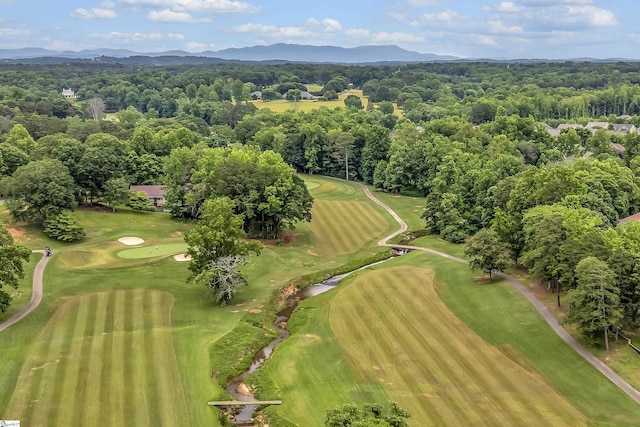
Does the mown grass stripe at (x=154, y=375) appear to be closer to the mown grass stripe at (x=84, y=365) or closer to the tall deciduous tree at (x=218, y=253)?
the mown grass stripe at (x=84, y=365)

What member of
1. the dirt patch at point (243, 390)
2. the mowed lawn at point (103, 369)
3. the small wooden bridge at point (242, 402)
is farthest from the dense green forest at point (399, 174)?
the dirt patch at point (243, 390)

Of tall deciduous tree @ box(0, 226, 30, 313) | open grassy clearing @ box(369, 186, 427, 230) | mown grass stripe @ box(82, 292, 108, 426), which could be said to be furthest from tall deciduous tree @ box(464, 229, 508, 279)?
tall deciduous tree @ box(0, 226, 30, 313)

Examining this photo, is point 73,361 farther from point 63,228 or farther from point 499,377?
point 499,377

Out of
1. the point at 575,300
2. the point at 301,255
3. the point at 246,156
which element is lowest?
the point at 301,255

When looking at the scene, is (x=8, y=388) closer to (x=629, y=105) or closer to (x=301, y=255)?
(x=301, y=255)

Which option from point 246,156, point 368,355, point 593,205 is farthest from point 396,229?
point 368,355

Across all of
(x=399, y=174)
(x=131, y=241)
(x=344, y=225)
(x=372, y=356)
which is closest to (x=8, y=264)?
(x=131, y=241)
